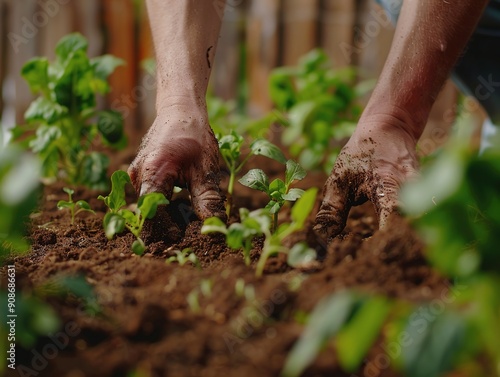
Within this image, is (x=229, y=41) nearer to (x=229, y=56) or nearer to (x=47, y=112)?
(x=229, y=56)

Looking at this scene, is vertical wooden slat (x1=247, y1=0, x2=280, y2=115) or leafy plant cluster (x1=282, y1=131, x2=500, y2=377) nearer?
leafy plant cluster (x1=282, y1=131, x2=500, y2=377)

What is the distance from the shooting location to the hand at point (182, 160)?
1.71 m

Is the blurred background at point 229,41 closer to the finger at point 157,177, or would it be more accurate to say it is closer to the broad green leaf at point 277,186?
the broad green leaf at point 277,186

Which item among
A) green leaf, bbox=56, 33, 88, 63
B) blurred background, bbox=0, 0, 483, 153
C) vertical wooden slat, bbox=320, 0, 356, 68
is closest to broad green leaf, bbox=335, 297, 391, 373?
green leaf, bbox=56, 33, 88, 63

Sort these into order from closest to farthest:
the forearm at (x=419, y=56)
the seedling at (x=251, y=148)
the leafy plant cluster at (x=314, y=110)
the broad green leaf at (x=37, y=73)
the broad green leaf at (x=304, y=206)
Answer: the broad green leaf at (x=304, y=206) < the forearm at (x=419, y=56) < the seedling at (x=251, y=148) < the broad green leaf at (x=37, y=73) < the leafy plant cluster at (x=314, y=110)

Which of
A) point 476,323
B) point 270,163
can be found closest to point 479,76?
point 270,163

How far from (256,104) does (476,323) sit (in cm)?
401

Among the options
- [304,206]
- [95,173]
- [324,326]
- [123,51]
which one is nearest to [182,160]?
[304,206]

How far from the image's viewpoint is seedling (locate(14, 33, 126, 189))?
8.05 ft

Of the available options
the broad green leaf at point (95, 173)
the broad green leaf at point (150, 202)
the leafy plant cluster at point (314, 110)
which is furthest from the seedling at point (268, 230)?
the leafy plant cluster at point (314, 110)

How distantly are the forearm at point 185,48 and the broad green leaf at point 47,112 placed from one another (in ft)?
2.16

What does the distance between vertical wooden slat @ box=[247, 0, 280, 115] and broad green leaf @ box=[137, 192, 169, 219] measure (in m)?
3.20

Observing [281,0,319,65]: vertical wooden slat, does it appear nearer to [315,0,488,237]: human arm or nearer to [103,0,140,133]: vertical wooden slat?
[103,0,140,133]: vertical wooden slat

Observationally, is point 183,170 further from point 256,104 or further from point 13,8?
point 13,8
